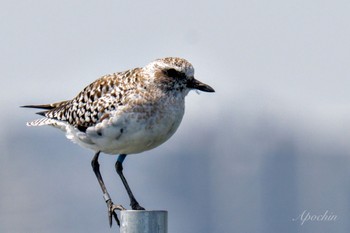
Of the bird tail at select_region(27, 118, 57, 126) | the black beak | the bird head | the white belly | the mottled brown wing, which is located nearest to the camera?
the white belly

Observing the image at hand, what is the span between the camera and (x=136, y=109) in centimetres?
1811

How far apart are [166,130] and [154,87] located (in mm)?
619

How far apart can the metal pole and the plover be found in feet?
7.33

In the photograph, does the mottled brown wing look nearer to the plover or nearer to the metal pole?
the plover

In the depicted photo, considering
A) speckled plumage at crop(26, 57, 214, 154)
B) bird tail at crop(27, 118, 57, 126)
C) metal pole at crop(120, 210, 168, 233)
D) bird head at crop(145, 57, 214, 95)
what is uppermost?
bird head at crop(145, 57, 214, 95)

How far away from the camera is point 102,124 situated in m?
18.5

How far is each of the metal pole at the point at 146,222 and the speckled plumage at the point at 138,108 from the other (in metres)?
2.23

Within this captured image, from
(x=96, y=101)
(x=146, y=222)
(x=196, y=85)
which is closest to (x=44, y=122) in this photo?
(x=96, y=101)

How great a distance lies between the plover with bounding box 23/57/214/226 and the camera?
710 inches

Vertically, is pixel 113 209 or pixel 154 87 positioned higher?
pixel 154 87

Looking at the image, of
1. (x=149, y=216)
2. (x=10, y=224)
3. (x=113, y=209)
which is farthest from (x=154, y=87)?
(x=10, y=224)

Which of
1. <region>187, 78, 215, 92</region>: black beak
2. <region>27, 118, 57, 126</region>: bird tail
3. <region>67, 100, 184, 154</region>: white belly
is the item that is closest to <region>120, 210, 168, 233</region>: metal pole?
<region>67, 100, 184, 154</region>: white belly

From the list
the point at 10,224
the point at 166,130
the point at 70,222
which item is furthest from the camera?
the point at 70,222

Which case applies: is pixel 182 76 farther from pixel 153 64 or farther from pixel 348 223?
pixel 348 223
